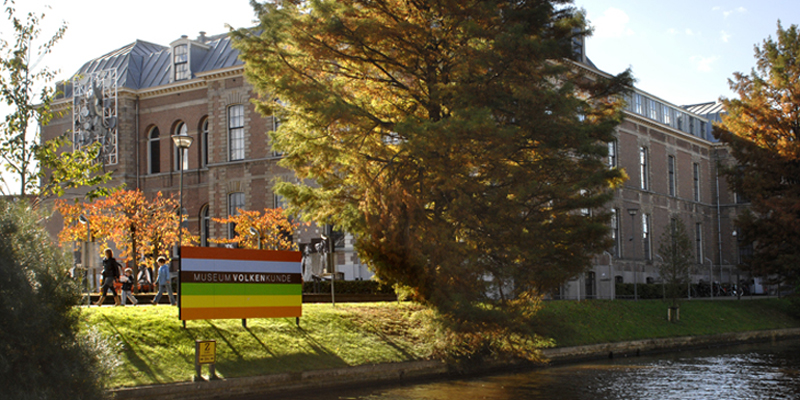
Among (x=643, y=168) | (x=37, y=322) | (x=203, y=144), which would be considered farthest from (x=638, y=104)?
(x=37, y=322)

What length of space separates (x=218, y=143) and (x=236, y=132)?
133 centimetres

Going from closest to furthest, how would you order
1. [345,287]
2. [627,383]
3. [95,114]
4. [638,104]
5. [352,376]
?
[352,376] → [627,383] → [345,287] → [95,114] → [638,104]

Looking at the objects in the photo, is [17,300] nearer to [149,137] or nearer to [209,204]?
[209,204]

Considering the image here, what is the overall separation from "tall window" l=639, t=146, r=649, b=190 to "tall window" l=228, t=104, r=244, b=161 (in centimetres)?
2578

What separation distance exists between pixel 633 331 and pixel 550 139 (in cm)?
1112

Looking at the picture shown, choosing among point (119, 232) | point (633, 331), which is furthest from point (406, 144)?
point (119, 232)

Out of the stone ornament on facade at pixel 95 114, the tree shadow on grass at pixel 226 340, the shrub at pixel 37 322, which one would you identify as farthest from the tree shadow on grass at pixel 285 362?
the stone ornament on facade at pixel 95 114

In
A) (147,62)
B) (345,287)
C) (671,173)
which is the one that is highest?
(147,62)

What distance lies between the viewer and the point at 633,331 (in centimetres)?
2641

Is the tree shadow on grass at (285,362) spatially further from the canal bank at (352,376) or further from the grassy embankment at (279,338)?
the canal bank at (352,376)

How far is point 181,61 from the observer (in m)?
46.7

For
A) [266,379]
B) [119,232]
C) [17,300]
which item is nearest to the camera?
[17,300]

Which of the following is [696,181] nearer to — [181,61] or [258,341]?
[181,61]

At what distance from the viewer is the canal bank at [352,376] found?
45.4 feet
